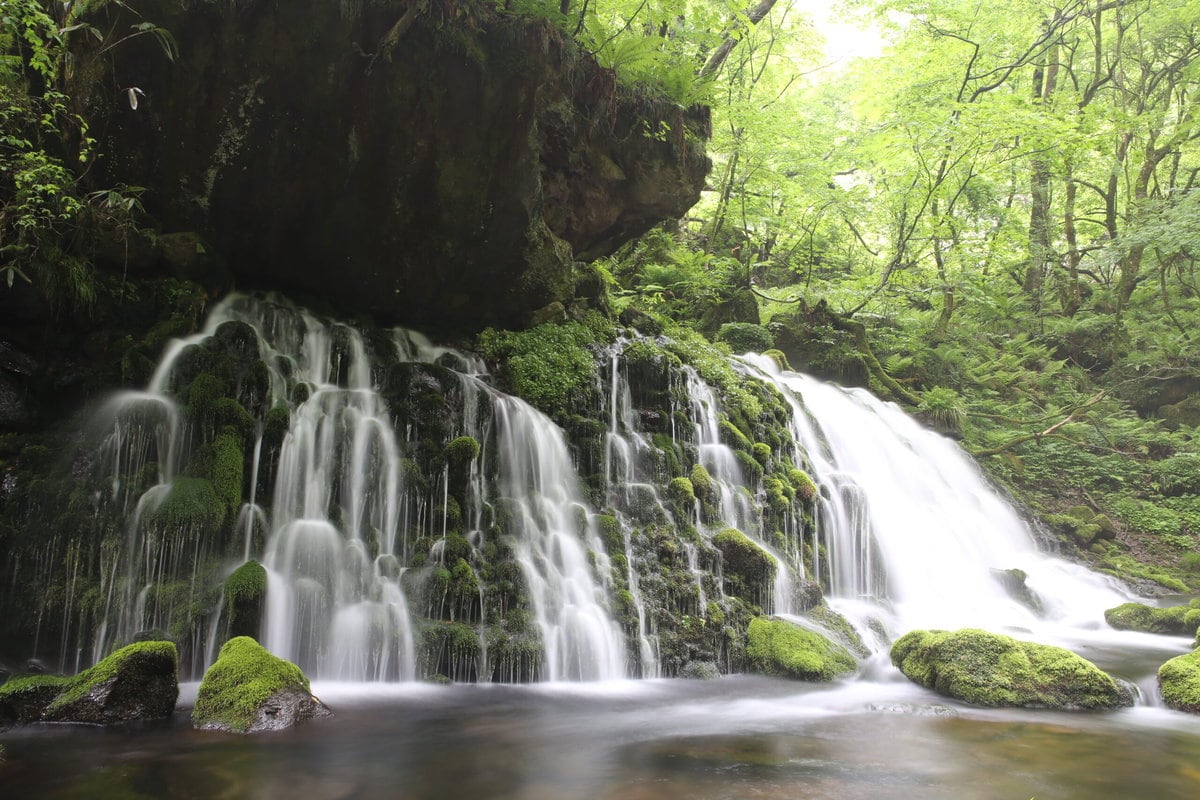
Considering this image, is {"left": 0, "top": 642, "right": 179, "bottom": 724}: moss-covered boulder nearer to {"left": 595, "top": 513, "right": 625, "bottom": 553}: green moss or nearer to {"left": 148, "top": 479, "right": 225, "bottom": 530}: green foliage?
{"left": 148, "top": 479, "right": 225, "bottom": 530}: green foliage

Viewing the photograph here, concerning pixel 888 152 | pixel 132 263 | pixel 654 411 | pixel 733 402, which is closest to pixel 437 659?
pixel 654 411

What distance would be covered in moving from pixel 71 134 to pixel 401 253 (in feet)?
13.7

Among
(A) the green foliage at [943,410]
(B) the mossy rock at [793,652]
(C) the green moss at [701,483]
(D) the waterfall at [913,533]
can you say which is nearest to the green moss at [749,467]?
(C) the green moss at [701,483]

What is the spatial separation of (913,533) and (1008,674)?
634 centimetres

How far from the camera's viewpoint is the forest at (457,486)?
5.58 metres

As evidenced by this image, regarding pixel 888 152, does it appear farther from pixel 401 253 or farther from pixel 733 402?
pixel 401 253

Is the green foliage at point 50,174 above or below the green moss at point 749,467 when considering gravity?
above

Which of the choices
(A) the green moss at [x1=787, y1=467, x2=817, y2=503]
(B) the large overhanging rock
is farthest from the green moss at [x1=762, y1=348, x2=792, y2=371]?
(B) the large overhanging rock

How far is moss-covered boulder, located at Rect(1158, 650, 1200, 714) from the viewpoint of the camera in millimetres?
6910

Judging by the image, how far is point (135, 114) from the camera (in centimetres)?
868

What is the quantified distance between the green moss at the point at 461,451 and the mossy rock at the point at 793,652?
432 cm

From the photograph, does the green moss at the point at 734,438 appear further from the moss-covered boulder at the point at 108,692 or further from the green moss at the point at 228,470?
the moss-covered boulder at the point at 108,692

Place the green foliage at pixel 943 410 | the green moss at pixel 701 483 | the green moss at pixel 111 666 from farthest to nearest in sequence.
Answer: the green foliage at pixel 943 410, the green moss at pixel 701 483, the green moss at pixel 111 666

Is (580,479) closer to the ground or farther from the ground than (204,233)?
closer to the ground
